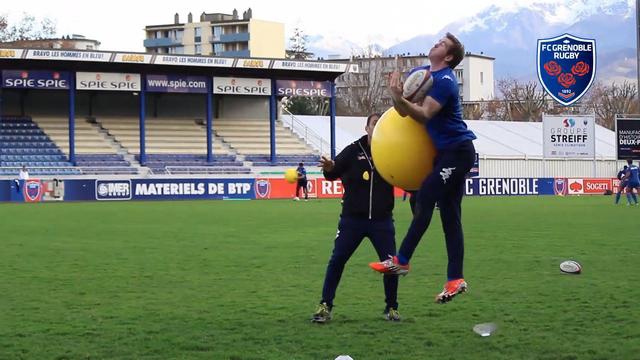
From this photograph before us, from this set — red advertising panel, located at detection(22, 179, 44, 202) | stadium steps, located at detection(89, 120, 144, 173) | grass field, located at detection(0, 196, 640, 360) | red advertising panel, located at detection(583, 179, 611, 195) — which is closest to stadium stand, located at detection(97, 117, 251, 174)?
stadium steps, located at detection(89, 120, 144, 173)

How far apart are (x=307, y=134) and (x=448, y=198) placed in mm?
55018

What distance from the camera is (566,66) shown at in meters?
43.7

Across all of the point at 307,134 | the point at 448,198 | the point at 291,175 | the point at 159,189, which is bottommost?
the point at 159,189

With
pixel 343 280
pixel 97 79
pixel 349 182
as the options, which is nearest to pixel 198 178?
pixel 97 79

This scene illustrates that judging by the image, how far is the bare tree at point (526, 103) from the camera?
107 metres

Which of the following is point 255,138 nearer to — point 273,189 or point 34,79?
point 273,189

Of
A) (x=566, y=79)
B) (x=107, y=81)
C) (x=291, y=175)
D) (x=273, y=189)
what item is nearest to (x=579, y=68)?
(x=566, y=79)

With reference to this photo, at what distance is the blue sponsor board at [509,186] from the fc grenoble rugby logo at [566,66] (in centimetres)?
1231

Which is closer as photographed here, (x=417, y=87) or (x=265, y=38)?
(x=417, y=87)

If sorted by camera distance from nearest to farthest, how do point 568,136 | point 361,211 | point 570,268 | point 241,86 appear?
point 361,211 → point 570,268 → point 568,136 → point 241,86

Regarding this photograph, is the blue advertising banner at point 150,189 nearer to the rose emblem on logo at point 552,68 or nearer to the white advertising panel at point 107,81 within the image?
the white advertising panel at point 107,81

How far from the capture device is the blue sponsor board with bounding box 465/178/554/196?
55.3 m

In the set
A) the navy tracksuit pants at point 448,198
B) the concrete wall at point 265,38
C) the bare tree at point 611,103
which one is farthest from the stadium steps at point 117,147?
the concrete wall at point 265,38

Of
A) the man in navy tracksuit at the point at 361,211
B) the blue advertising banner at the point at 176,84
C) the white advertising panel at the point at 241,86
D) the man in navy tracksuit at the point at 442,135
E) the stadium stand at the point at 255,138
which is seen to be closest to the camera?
the man in navy tracksuit at the point at 442,135
